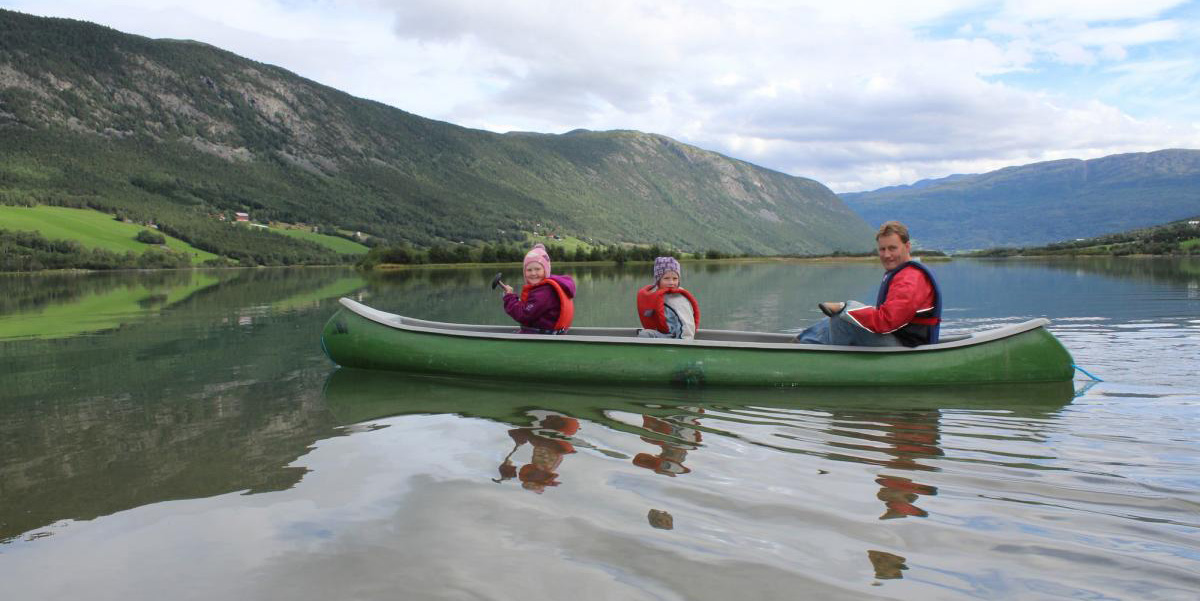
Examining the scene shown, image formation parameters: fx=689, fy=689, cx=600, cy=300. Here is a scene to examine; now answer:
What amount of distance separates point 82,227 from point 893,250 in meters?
121

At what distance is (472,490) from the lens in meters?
5.14

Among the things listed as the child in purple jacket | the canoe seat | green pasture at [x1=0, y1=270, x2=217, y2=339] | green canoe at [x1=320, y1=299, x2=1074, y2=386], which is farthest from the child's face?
green pasture at [x1=0, y1=270, x2=217, y2=339]

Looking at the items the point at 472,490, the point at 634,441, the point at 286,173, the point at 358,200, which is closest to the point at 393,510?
the point at 472,490

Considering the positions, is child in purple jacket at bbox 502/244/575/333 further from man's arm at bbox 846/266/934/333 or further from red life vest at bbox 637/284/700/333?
man's arm at bbox 846/266/934/333

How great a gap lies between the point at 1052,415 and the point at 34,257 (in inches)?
3825

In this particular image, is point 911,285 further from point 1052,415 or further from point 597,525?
point 597,525

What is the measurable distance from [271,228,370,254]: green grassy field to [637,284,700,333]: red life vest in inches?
5029

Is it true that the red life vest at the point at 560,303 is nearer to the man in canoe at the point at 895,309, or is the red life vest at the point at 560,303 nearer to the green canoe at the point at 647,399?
the green canoe at the point at 647,399

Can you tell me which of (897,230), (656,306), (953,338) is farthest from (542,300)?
(953,338)

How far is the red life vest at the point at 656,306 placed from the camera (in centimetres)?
1021

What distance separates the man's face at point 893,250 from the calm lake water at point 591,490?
1730mm

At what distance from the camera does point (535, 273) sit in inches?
412

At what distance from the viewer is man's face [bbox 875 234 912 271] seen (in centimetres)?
895

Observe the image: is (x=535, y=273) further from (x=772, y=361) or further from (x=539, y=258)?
(x=772, y=361)
